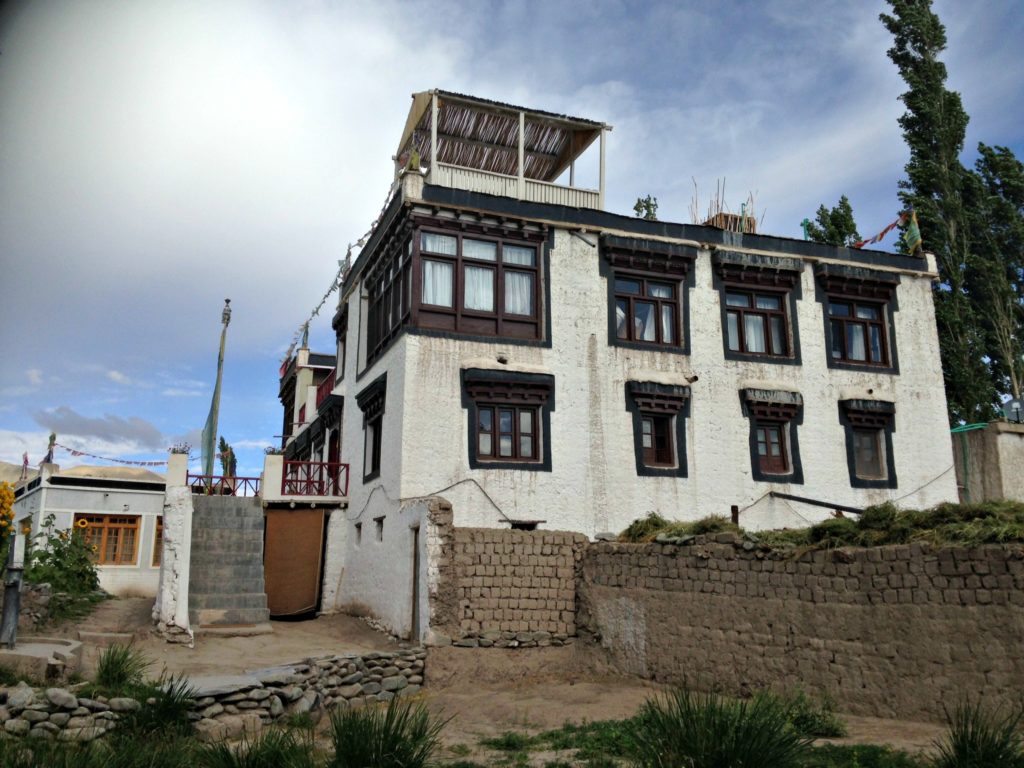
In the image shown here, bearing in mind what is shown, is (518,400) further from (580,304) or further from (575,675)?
(575,675)

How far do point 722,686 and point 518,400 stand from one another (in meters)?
7.48

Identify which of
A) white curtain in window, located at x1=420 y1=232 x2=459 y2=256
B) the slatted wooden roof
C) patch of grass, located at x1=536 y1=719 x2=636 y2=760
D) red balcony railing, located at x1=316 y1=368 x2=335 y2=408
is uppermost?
the slatted wooden roof

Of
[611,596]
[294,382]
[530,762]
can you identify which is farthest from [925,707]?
[294,382]

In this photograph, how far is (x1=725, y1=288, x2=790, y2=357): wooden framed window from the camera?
20583 millimetres

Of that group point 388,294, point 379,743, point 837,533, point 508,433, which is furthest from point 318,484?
point 379,743

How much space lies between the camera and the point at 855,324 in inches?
853

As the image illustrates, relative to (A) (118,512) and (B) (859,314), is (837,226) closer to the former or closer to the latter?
(B) (859,314)

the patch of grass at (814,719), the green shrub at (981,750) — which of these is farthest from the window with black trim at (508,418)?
the green shrub at (981,750)

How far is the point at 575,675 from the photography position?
48.5 feet

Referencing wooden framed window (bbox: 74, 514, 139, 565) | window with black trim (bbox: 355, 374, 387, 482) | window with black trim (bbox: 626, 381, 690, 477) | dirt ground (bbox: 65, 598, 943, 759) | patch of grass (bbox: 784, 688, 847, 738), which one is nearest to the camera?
patch of grass (bbox: 784, 688, 847, 738)

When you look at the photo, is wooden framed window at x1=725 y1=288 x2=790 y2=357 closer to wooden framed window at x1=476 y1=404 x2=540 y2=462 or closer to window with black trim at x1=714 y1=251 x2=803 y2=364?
window with black trim at x1=714 y1=251 x2=803 y2=364

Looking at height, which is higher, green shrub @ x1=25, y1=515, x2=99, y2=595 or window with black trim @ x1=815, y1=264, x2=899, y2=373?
window with black trim @ x1=815, y1=264, x2=899, y2=373

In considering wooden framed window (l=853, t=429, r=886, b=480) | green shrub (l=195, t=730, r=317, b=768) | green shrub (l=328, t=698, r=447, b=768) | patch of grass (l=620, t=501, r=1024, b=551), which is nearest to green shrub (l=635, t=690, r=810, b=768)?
green shrub (l=328, t=698, r=447, b=768)

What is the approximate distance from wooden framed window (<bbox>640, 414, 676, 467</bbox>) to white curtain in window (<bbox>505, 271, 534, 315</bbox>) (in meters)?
3.52
